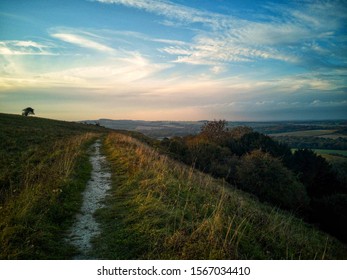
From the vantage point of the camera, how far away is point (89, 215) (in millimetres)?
7738

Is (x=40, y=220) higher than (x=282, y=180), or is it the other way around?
A: (x=40, y=220)

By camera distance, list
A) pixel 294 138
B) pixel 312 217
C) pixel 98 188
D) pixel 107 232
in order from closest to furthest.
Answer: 1. pixel 107 232
2. pixel 98 188
3. pixel 312 217
4. pixel 294 138

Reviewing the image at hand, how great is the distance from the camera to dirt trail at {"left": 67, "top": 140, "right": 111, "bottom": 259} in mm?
5897

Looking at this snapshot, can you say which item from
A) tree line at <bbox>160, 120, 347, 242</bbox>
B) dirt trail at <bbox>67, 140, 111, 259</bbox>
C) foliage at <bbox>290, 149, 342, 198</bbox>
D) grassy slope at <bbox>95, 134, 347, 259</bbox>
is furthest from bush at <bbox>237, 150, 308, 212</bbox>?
grassy slope at <bbox>95, 134, 347, 259</bbox>

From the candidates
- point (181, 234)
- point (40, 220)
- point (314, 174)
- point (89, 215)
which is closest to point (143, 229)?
point (181, 234)

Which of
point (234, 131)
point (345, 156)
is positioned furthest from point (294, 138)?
point (234, 131)

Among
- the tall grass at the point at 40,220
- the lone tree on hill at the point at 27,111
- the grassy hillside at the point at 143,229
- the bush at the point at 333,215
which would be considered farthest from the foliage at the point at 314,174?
the lone tree on hill at the point at 27,111

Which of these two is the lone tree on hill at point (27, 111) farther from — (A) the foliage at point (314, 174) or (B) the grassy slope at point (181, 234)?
(B) the grassy slope at point (181, 234)

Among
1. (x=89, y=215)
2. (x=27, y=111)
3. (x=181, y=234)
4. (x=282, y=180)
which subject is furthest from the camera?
(x=27, y=111)

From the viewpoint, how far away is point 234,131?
263ft

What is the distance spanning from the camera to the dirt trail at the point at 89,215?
5897mm

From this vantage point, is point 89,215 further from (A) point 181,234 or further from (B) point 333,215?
(B) point 333,215

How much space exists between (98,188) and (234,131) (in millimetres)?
72600

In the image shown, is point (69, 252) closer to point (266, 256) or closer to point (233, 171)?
point (266, 256)
